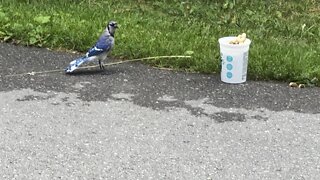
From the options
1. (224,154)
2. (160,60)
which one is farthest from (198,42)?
(224,154)

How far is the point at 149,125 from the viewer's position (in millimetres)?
4582

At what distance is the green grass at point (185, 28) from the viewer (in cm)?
573

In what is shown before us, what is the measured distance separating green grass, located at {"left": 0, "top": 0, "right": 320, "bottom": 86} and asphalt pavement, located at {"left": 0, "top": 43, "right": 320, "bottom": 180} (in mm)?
252

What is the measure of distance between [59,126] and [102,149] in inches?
18.4

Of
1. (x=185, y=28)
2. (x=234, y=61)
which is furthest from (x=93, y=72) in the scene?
(x=185, y=28)

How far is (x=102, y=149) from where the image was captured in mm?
4219

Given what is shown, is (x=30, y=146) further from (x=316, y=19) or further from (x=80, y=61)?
(x=316, y=19)

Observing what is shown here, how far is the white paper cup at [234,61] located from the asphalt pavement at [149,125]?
90 mm

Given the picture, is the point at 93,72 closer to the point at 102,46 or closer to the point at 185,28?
the point at 102,46

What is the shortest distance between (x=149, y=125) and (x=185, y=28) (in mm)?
2336

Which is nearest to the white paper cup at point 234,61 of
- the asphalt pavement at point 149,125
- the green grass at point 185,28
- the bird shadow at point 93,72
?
the asphalt pavement at point 149,125

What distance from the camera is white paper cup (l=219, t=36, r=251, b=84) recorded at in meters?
5.27

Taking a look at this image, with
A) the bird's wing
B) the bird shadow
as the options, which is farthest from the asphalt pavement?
the bird's wing

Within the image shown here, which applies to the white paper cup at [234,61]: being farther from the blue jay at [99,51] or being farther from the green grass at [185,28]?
the blue jay at [99,51]
